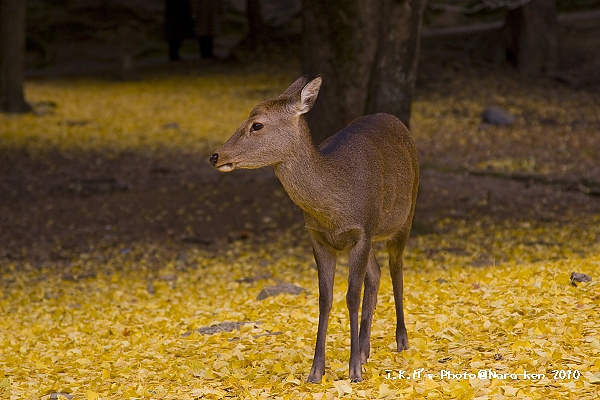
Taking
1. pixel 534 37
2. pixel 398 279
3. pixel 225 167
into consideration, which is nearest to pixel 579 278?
pixel 398 279

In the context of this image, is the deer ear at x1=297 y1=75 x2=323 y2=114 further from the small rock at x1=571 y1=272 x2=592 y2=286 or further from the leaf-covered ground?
the small rock at x1=571 y1=272 x2=592 y2=286

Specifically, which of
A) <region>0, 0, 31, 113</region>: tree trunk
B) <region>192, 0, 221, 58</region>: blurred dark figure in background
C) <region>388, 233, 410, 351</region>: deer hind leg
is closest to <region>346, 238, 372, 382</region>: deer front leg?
<region>388, 233, 410, 351</region>: deer hind leg

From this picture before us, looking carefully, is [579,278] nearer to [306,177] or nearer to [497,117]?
[306,177]

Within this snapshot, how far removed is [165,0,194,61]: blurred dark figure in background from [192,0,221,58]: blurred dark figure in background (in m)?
1.03

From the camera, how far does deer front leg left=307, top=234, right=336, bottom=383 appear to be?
5.59 meters

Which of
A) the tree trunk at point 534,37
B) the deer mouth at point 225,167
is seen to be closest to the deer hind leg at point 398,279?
the deer mouth at point 225,167

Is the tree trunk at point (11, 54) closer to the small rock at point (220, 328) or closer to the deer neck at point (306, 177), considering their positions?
the small rock at point (220, 328)

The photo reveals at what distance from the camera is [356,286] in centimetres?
551

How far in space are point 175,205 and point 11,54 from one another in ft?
26.5

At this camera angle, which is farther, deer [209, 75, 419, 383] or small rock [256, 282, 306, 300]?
small rock [256, 282, 306, 300]

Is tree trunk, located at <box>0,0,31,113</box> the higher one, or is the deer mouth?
the deer mouth

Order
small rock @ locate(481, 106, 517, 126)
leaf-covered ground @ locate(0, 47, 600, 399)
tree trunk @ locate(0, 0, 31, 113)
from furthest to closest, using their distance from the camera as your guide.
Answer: tree trunk @ locate(0, 0, 31, 113) → small rock @ locate(481, 106, 517, 126) → leaf-covered ground @ locate(0, 47, 600, 399)

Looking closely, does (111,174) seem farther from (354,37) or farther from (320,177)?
(320,177)

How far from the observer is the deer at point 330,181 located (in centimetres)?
529
